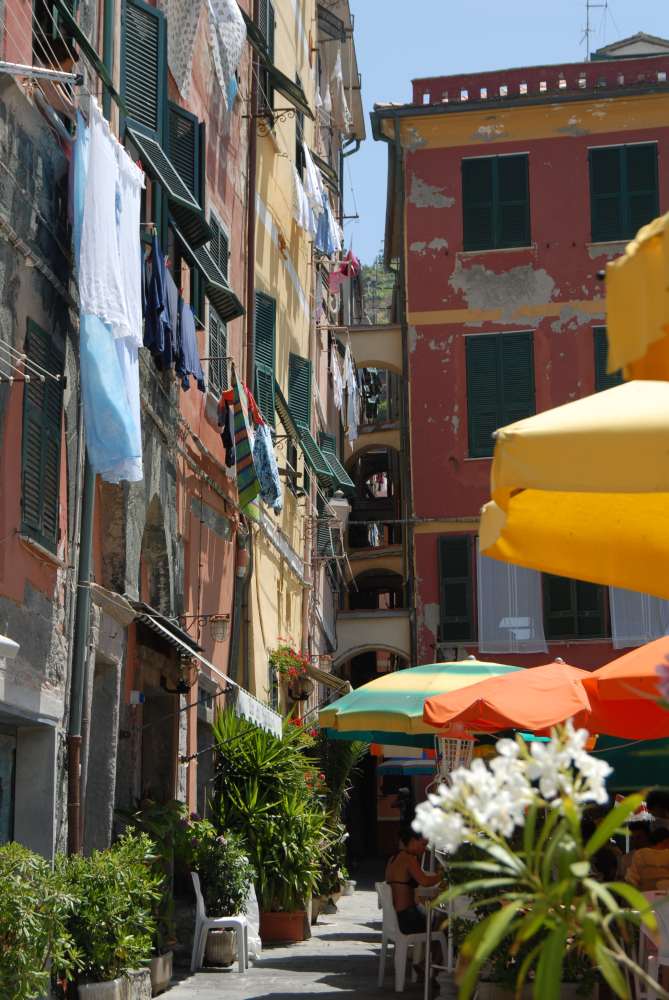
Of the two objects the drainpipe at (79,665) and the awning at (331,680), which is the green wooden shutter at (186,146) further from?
the awning at (331,680)

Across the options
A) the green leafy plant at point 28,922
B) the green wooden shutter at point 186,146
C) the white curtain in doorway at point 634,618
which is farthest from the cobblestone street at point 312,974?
the white curtain in doorway at point 634,618

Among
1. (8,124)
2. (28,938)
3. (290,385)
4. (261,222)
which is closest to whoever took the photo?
(28,938)

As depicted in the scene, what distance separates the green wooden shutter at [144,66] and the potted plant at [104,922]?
5.59 meters

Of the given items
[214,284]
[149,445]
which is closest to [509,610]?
[214,284]

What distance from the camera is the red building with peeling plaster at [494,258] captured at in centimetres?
2398

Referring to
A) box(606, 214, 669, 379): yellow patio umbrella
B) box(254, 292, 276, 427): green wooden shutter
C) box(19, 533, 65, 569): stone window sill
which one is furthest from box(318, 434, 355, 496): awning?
box(606, 214, 669, 379): yellow patio umbrella

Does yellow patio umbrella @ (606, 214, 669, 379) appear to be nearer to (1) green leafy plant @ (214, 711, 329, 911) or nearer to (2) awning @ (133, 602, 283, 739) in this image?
(2) awning @ (133, 602, 283, 739)

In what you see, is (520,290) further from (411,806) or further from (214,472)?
(214,472)

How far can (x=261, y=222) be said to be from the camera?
18.5 meters

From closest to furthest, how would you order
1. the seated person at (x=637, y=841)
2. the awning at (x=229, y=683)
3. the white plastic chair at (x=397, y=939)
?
the seated person at (x=637, y=841)
the white plastic chair at (x=397, y=939)
the awning at (x=229, y=683)

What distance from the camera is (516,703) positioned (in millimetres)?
9141

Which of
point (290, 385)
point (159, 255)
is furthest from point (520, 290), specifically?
point (159, 255)

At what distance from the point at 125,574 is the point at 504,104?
1629 centimetres

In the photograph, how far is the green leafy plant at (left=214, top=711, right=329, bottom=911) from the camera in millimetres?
13805
